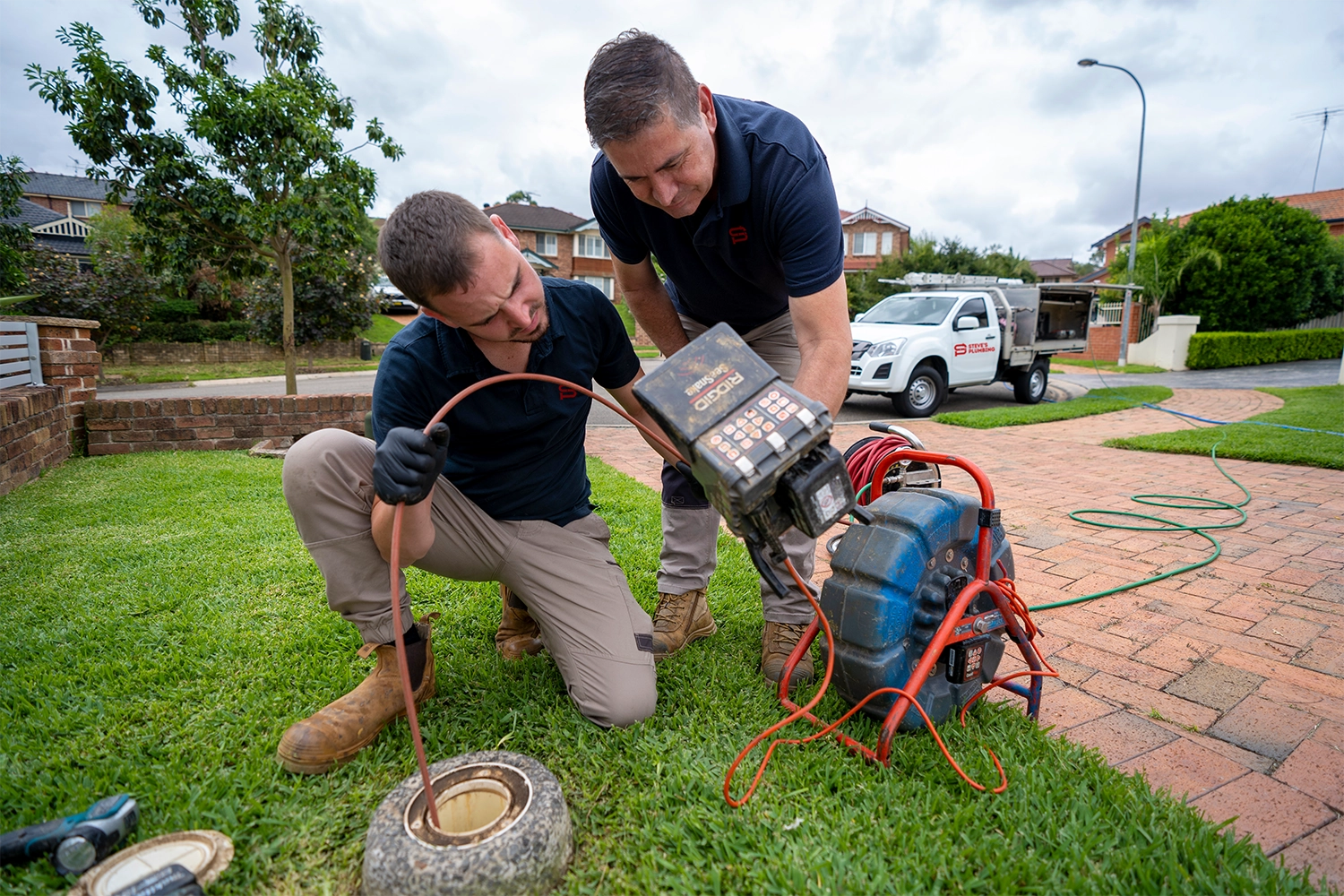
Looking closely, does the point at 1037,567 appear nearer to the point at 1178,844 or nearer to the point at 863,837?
the point at 1178,844

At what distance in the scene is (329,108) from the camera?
670 cm

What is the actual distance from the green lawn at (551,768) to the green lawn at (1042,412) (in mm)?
5633

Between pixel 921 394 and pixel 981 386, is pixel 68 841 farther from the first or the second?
pixel 981 386

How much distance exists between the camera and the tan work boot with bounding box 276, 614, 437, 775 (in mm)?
1593

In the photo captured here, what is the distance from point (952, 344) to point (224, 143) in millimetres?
8065

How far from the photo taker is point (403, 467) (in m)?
1.34

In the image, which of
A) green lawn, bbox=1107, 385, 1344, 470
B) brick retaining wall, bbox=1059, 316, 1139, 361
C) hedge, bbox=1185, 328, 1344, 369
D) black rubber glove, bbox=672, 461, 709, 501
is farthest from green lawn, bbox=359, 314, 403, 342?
black rubber glove, bbox=672, 461, 709, 501

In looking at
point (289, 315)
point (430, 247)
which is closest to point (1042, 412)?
point (430, 247)

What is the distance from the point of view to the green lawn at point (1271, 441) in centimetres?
492

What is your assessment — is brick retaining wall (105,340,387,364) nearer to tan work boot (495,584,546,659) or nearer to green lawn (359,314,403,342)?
green lawn (359,314,403,342)

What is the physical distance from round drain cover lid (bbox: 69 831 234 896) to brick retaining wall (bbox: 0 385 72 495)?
3741 mm

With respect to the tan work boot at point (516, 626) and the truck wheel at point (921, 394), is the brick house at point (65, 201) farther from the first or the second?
the tan work boot at point (516, 626)

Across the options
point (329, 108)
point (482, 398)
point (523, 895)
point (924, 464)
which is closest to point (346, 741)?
point (523, 895)

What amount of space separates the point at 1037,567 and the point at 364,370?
59.2 ft
